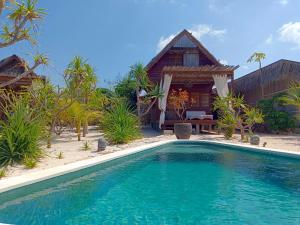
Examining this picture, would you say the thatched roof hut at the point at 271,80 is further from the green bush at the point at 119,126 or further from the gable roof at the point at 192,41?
the green bush at the point at 119,126

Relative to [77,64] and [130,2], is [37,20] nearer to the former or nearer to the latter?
[77,64]

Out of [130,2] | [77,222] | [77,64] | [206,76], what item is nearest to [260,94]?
[206,76]

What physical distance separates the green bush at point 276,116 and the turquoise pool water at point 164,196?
9.11 metres

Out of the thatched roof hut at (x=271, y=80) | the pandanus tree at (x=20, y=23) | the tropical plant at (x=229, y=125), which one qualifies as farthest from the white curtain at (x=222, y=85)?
the pandanus tree at (x=20, y=23)

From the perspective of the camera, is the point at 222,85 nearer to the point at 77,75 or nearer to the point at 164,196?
the point at 77,75

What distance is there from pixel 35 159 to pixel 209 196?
440cm

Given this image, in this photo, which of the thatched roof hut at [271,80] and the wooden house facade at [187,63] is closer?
the thatched roof hut at [271,80]

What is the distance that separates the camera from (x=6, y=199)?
381 centimetres

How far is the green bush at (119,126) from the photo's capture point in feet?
35.7

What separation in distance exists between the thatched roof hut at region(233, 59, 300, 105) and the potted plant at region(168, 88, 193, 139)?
206 inches

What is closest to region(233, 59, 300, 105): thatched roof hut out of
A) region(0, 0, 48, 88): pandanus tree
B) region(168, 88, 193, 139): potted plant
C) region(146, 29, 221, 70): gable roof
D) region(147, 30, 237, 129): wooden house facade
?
region(147, 30, 237, 129): wooden house facade

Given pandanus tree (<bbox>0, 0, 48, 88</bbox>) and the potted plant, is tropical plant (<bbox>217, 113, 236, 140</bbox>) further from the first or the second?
pandanus tree (<bbox>0, 0, 48, 88</bbox>)

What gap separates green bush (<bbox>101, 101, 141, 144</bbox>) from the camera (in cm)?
1087

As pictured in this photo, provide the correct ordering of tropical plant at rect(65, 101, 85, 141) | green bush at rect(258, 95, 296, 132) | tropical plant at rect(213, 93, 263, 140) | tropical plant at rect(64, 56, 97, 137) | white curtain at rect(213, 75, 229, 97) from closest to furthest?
tropical plant at rect(64, 56, 97, 137), tropical plant at rect(65, 101, 85, 141), tropical plant at rect(213, 93, 263, 140), green bush at rect(258, 95, 296, 132), white curtain at rect(213, 75, 229, 97)
